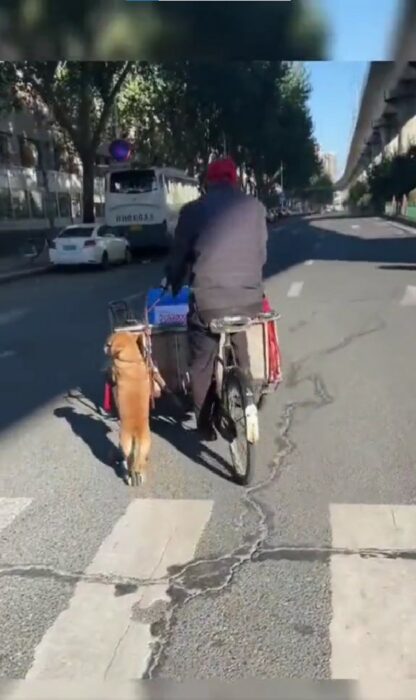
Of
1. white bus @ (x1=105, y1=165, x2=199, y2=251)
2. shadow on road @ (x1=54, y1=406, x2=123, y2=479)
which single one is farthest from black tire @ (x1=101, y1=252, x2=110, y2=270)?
shadow on road @ (x1=54, y1=406, x2=123, y2=479)

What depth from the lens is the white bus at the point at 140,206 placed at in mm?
30922

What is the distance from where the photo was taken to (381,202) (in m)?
83.7

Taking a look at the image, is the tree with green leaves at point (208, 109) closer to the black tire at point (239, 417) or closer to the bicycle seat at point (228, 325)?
the bicycle seat at point (228, 325)

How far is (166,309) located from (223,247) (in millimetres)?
A: 1620

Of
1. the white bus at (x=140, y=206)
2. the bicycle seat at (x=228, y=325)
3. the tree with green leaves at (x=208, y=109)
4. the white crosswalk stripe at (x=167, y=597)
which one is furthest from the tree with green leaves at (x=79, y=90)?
the white crosswalk stripe at (x=167, y=597)

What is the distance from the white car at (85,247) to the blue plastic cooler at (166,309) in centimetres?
1924

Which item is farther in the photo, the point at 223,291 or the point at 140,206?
the point at 140,206

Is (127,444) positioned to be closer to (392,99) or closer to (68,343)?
(68,343)

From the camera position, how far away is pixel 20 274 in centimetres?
2530

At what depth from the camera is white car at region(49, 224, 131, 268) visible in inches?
1027

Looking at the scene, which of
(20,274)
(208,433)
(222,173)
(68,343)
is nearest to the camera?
(222,173)

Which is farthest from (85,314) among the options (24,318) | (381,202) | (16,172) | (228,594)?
(381,202)

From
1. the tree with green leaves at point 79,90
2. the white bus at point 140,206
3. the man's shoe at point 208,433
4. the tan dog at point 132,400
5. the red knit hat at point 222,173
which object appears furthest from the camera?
the tree with green leaves at point 79,90

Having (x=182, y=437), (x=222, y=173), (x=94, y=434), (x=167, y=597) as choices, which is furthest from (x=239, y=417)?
(x=94, y=434)
